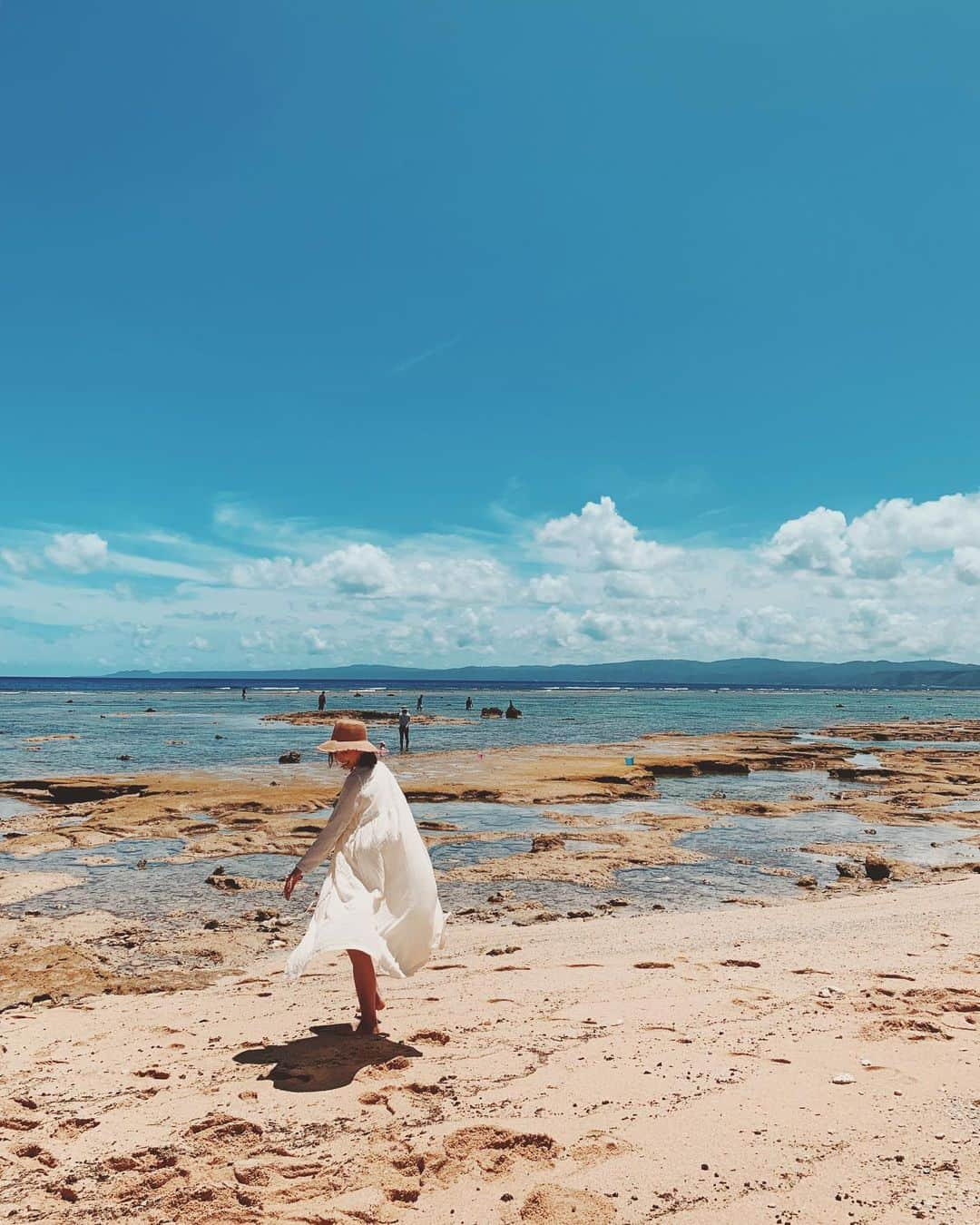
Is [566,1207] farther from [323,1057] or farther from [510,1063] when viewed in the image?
[323,1057]

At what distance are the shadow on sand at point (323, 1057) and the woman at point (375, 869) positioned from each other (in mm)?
526

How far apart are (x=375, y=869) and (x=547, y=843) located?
33.5 feet

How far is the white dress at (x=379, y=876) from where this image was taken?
575 cm

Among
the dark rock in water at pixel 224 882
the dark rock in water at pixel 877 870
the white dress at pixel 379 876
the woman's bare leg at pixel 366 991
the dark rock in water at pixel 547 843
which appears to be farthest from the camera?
the dark rock in water at pixel 547 843

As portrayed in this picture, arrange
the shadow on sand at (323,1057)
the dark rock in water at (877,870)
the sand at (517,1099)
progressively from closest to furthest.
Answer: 1. the sand at (517,1099)
2. the shadow on sand at (323,1057)
3. the dark rock in water at (877,870)

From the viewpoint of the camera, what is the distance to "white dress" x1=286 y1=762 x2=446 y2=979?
18.9 feet

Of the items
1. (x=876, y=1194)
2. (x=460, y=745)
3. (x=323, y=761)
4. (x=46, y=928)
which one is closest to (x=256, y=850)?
(x=46, y=928)

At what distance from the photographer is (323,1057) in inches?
223

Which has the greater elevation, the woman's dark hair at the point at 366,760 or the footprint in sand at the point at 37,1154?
the woman's dark hair at the point at 366,760

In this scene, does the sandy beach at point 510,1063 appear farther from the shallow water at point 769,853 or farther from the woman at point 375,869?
the woman at point 375,869

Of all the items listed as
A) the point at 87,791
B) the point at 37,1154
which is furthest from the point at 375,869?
the point at 87,791

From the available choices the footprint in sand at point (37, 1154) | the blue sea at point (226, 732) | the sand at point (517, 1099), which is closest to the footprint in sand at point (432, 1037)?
the sand at point (517, 1099)

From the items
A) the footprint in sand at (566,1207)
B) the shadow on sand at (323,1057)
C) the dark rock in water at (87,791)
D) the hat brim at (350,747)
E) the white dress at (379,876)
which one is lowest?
the dark rock in water at (87,791)

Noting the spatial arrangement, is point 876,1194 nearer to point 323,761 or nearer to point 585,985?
point 585,985
